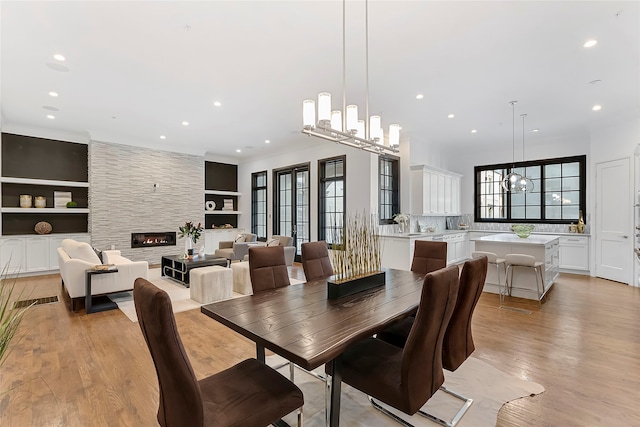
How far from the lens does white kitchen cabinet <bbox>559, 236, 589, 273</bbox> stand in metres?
6.39

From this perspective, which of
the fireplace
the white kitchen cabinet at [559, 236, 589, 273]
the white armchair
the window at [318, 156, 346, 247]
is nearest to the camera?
the white armchair

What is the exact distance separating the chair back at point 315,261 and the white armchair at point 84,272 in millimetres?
2917

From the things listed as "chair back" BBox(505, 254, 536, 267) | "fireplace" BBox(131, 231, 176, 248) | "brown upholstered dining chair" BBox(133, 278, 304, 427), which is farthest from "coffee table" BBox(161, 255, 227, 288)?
"chair back" BBox(505, 254, 536, 267)

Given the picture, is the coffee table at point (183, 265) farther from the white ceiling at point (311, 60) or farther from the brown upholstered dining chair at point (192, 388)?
the brown upholstered dining chair at point (192, 388)

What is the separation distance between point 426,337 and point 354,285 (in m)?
0.92

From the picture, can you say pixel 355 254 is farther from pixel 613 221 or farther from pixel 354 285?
pixel 613 221

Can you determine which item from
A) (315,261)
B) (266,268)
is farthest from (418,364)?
(315,261)

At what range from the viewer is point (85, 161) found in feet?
23.8

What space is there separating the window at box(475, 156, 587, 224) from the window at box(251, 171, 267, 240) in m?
6.05

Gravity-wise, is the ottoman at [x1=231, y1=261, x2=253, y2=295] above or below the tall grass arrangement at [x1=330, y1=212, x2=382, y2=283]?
below

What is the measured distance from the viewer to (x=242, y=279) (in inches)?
199

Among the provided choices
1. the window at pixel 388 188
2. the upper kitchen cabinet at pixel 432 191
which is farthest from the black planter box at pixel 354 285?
the upper kitchen cabinet at pixel 432 191

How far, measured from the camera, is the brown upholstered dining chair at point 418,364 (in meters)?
1.50

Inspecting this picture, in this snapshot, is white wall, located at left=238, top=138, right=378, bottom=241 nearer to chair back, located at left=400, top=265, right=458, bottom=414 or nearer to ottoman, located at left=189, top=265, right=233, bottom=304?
ottoman, located at left=189, top=265, right=233, bottom=304
